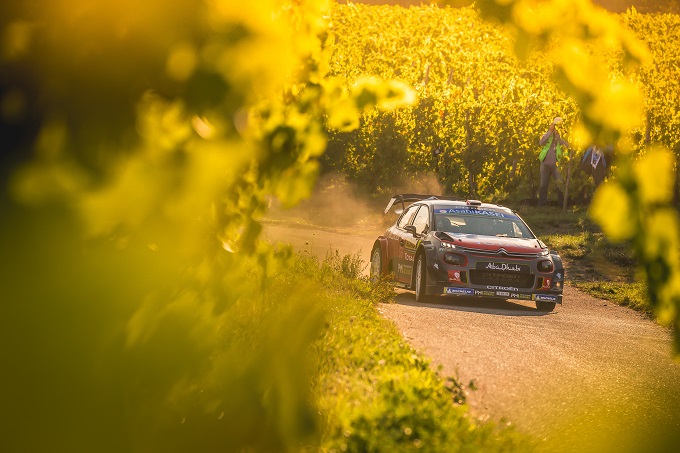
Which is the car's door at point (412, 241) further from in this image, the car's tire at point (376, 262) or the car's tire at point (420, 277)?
the car's tire at point (376, 262)

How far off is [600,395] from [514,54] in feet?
20.2

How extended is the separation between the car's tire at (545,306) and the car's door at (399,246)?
1.87 m

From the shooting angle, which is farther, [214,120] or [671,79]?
[671,79]

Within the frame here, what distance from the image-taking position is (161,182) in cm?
289

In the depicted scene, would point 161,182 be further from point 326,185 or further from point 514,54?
point 326,185

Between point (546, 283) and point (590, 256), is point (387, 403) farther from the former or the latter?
point (590, 256)

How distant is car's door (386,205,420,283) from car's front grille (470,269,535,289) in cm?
136

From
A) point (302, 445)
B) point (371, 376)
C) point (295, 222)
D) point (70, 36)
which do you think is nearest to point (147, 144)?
point (70, 36)

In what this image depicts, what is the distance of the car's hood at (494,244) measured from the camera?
16516mm

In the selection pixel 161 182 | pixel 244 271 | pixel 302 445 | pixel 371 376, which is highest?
pixel 161 182

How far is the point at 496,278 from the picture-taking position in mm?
16406

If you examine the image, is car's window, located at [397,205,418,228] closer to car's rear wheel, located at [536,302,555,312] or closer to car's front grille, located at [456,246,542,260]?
car's front grille, located at [456,246,542,260]

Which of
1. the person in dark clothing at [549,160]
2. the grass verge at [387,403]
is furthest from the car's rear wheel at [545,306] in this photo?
the person in dark clothing at [549,160]

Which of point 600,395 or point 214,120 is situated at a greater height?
point 214,120
